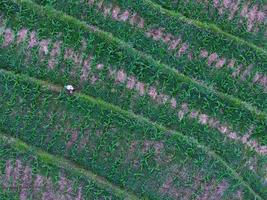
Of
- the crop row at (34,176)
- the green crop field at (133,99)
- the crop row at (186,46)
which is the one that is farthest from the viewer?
the crop row at (186,46)

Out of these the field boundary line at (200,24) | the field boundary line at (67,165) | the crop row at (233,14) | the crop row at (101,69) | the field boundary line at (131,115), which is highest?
the crop row at (233,14)

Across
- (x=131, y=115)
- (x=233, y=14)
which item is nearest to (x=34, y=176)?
(x=131, y=115)

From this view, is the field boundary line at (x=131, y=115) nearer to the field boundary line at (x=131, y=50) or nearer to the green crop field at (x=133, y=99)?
the green crop field at (x=133, y=99)

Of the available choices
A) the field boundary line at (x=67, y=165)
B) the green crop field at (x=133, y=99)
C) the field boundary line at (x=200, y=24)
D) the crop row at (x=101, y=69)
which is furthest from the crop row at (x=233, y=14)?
the field boundary line at (x=67, y=165)

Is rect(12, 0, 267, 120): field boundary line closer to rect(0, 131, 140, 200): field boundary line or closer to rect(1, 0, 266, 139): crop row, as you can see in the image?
rect(1, 0, 266, 139): crop row

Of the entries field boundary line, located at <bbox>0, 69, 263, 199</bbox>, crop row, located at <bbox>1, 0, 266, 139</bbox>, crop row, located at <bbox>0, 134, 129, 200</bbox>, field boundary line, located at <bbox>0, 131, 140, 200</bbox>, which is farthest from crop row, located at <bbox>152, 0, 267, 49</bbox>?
crop row, located at <bbox>0, 134, 129, 200</bbox>

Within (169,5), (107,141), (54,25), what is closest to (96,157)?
(107,141)

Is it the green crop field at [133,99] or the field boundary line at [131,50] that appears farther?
the field boundary line at [131,50]
